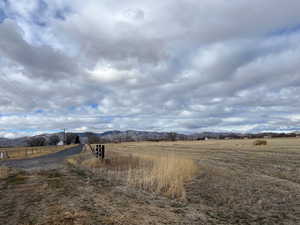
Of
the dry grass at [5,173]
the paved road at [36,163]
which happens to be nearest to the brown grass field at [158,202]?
the dry grass at [5,173]

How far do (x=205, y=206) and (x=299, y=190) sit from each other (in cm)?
434

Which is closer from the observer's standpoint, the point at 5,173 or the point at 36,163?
the point at 5,173

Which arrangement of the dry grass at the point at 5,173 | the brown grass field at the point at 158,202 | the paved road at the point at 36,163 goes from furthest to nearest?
1. the paved road at the point at 36,163
2. the dry grass at the point at 5,173
3. the brown grass field at the point at 158,202

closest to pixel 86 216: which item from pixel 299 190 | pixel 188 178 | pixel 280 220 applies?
pixel 280 220

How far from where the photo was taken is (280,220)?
227 inches

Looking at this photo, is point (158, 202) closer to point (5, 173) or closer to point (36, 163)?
point (5, 173)

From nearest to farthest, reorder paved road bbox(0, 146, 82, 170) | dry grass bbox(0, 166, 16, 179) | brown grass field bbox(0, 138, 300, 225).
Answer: brown grass field bbox(0, 138, 300, 225) → dry grass bbox(0, 166, 16, 179) → paved road bbox(0, 146, 82, 170)

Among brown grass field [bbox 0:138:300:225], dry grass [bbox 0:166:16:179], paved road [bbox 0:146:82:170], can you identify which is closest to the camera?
brown grass field [bbox 0:138:300:225]

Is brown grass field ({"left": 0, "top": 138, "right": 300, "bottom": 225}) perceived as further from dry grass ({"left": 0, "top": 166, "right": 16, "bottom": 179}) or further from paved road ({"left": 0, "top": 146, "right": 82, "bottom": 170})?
paved road ({"left": 0, "top": 146, "right": 82, "bottom": 170})

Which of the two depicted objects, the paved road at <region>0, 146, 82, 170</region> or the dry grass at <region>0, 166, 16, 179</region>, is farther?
the paved road at <region>0, 146, 82, 170</region>

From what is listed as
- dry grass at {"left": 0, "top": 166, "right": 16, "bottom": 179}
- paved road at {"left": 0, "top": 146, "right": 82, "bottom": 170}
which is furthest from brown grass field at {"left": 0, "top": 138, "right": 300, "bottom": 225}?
paved road at {"left": 0, "top": 146, "right": 82, "bottom": 170}

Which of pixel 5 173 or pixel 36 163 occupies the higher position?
pixel 5 173

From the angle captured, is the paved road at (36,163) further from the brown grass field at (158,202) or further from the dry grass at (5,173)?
the brown grass field at (158,202)

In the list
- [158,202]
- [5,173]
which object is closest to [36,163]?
[5,173]
